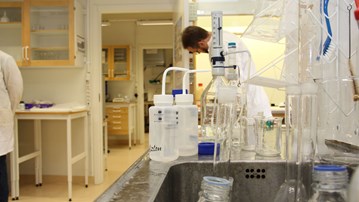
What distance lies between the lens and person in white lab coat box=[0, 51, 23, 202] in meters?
2.70

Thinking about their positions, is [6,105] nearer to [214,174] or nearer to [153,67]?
[214,174]

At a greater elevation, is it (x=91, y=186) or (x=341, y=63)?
(x=341, y=63)

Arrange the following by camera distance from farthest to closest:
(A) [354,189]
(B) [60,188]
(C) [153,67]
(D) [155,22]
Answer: (C) [153,67] → (D) [155,22] → (B) [60,188] → (A) [354,189]

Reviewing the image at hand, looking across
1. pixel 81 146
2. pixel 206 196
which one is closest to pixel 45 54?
pixel 81 146

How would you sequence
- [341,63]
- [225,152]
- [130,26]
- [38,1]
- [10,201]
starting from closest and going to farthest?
[225,152] < [341,63] < [10,201] < [38,1] < [130,26]

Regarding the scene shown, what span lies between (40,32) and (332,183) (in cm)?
362

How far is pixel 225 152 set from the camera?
838 mm

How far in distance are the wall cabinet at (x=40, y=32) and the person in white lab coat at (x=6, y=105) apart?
672 mm

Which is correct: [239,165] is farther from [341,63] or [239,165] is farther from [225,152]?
[341,63]

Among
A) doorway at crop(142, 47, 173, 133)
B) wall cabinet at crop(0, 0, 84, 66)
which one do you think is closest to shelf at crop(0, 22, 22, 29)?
wall cabinet at crop(0, 0, 84, 66)

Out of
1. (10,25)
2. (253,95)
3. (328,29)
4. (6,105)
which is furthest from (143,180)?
(10,25)

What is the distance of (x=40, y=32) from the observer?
3615 millimetres

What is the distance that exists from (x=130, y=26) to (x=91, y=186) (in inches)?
142

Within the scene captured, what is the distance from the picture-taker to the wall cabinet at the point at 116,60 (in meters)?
A: 6.27
